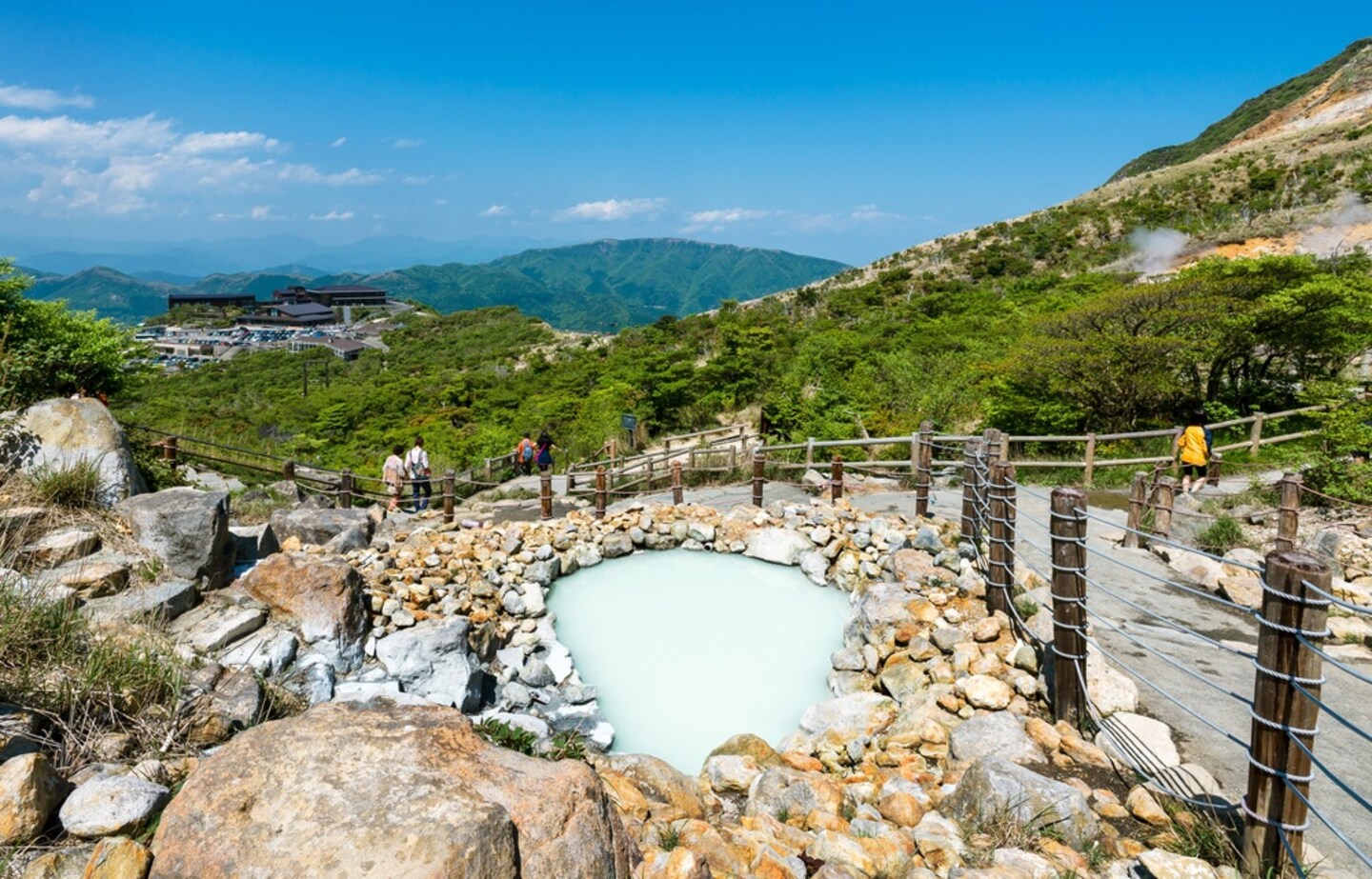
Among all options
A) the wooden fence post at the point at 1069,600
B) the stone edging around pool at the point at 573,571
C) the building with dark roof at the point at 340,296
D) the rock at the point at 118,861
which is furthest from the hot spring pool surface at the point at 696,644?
the building with dark roof at the point at 340,296

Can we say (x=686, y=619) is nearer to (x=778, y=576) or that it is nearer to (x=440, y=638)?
(x=778, y=576)

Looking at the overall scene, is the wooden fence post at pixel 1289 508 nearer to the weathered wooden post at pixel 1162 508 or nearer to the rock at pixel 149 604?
the weathered wooden post at pixel 1162 508

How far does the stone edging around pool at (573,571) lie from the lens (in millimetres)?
6043

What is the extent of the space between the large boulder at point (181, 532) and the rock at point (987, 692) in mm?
6215

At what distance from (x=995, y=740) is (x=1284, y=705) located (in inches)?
66.4

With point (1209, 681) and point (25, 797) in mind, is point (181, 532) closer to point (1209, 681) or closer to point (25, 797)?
point (25, 797)

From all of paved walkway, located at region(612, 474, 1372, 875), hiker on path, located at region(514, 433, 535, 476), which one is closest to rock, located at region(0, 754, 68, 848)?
paved walkway, located at region(612, 474, 1372, 875)

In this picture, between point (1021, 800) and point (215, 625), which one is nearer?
point (1021, 800)

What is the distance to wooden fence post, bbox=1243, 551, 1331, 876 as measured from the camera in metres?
2.78

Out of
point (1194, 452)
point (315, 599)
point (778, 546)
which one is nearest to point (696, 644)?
point (778, 546)

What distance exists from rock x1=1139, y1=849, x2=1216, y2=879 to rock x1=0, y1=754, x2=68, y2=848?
4.31 metres

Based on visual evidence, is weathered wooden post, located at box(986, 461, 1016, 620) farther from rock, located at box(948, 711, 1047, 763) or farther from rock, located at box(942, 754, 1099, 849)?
rock, located at box(942, 754, 1099, 849)

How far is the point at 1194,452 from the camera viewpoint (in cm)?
934

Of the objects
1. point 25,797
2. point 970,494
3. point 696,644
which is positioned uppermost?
point 25,797
